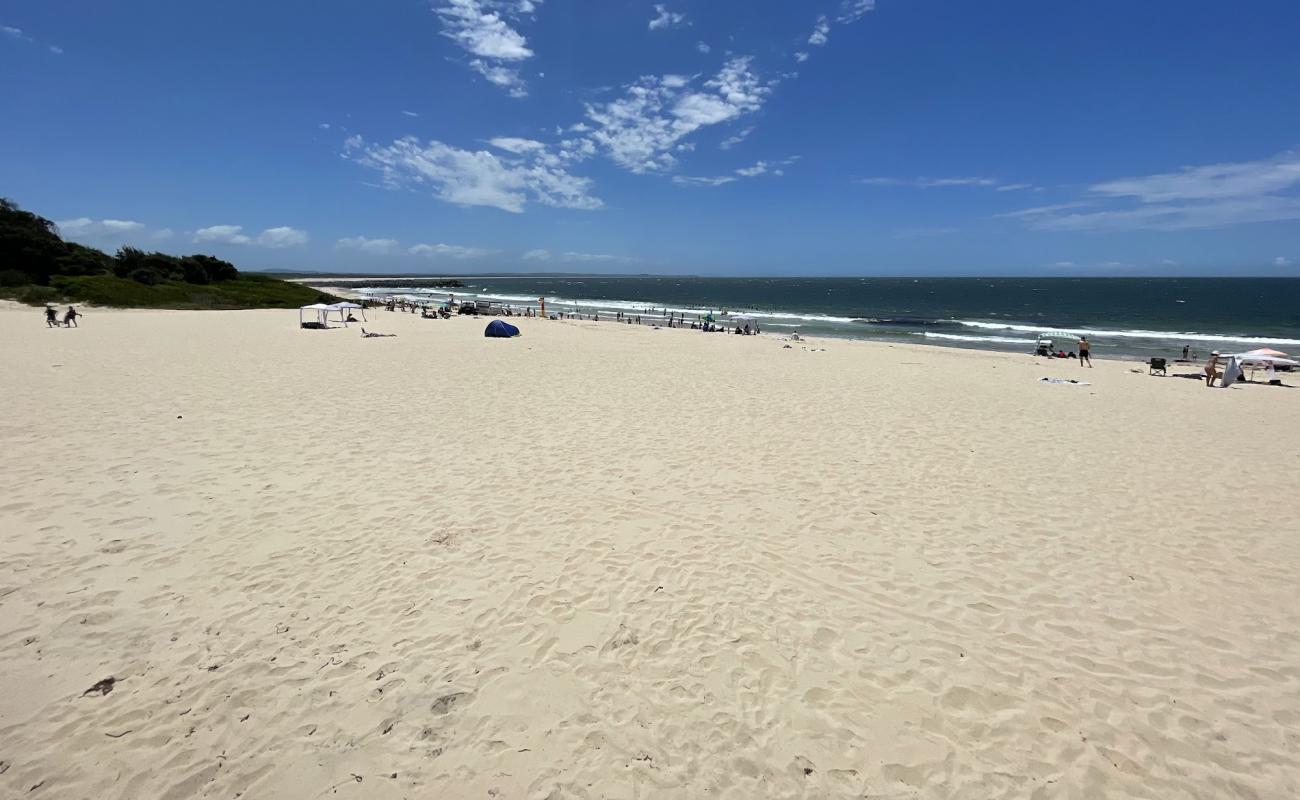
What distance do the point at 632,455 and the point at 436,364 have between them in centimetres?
1169

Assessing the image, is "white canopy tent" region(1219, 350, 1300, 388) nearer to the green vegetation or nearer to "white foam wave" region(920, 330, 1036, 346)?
"white foam wave" region(920, 330, 1036, 346)

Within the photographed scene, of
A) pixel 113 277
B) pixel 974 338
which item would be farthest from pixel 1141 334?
pixel 113 277

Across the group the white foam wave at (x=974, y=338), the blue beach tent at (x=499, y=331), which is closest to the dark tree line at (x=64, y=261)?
the blue beach tent at (x=499, y=331)

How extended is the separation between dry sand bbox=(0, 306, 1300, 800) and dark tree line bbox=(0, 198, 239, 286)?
1896 inches

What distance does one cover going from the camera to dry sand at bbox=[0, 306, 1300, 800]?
3.30 meters

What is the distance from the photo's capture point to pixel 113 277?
42500 mm

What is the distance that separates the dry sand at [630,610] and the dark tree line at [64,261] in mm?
48151

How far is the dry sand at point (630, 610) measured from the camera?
3.30m

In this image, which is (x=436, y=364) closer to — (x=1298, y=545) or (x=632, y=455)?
Result: (x=632, y=455)

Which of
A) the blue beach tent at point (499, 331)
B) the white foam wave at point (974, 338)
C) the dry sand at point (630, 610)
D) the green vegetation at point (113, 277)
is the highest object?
the green vegetation at point (113, 277)

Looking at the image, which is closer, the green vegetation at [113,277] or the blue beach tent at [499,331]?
the blue beach tent at [499,331]

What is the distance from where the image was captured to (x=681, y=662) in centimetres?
413

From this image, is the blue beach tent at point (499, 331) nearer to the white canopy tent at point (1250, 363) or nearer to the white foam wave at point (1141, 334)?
the white canopy tent at point (1250, 363)

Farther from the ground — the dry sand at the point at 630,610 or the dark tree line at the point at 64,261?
the dark tree line at the point at 64,261
